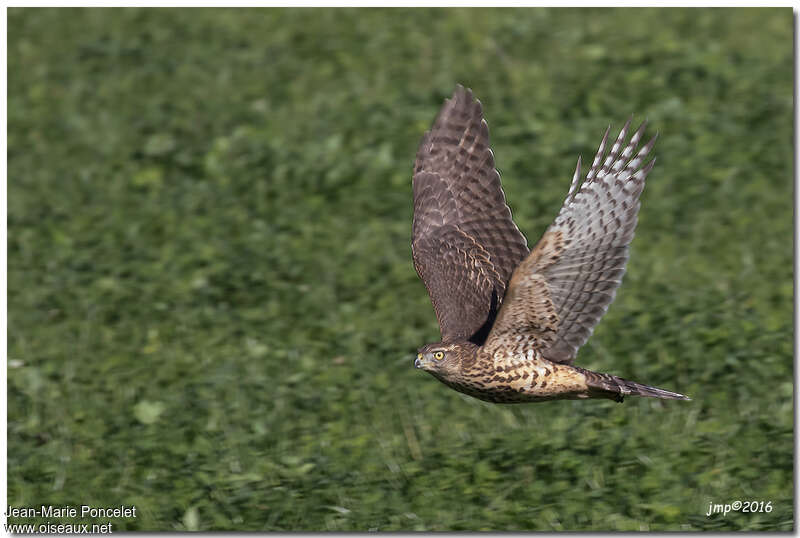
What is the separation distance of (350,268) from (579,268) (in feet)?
15.3

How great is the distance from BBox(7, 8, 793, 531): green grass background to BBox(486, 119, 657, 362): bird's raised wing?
1307mm

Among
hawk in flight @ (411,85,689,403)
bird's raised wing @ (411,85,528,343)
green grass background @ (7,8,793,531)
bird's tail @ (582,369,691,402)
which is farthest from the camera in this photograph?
green grass background @ (7,8,793,531)

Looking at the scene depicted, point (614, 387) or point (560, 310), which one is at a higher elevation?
point (560, 310)

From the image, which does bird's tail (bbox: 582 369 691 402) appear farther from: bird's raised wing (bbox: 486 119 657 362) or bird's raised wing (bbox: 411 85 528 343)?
bird's raised wing (bbox: 411 85 528 343)

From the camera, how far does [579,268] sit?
6.14 m

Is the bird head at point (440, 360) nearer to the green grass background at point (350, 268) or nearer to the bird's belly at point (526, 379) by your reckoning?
the bird's belly at point (526, 379)

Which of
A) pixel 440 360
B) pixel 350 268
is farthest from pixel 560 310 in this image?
pixel 350 268

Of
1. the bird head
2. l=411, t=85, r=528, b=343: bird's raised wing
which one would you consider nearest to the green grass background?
l=411, t=85, r=528, b=343: bird's raised wing

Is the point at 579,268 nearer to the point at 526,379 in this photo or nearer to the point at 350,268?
the point at 526,379

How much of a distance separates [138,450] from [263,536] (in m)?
1.33

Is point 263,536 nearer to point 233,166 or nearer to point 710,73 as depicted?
point 233,166

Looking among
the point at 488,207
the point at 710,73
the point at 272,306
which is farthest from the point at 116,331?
the point at 710,73

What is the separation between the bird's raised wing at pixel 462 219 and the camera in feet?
23.5

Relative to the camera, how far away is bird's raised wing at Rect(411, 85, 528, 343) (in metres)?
7.16
